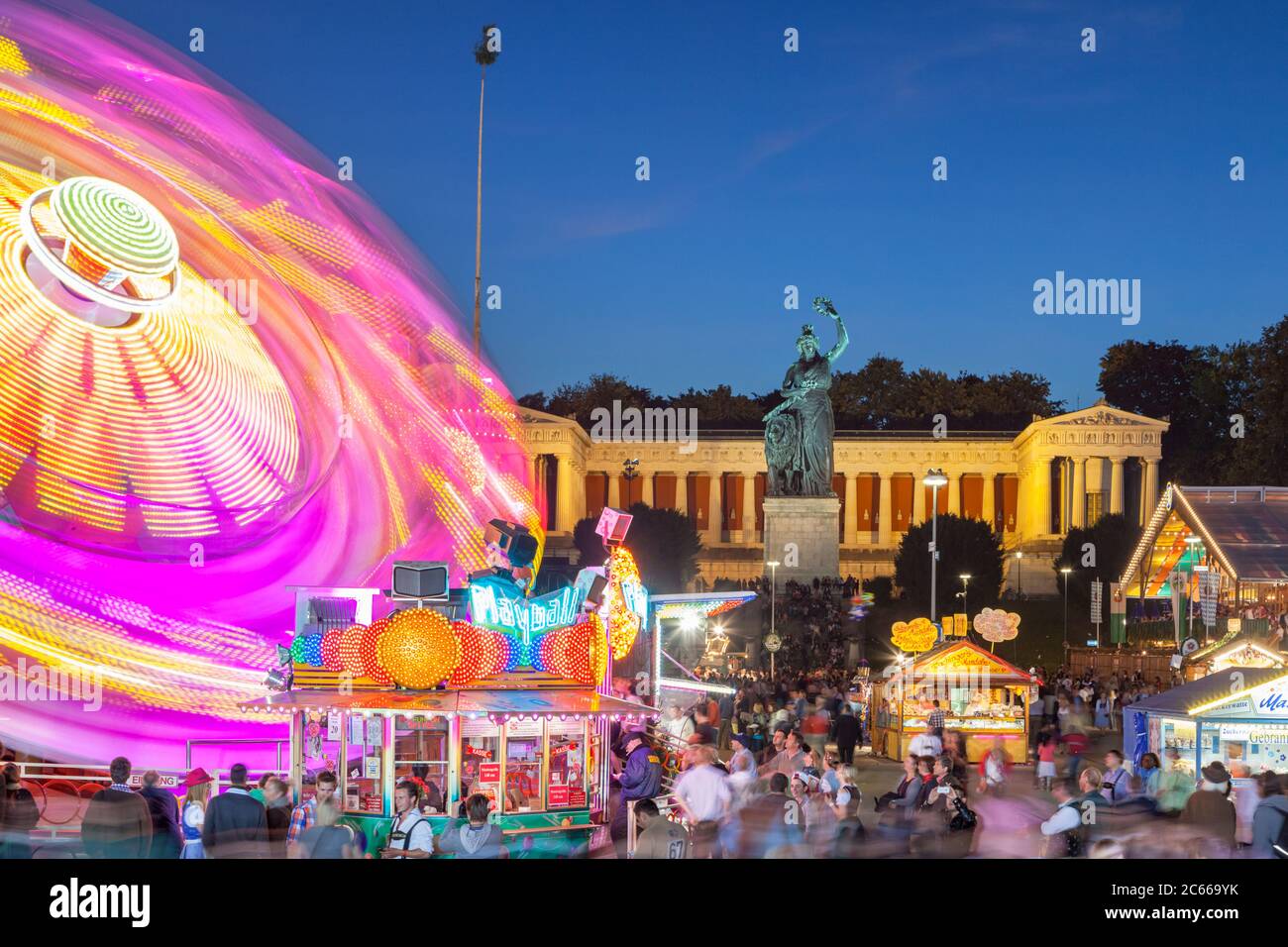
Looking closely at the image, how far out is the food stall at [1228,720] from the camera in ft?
57.4

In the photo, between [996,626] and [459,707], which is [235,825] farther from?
[996,626]

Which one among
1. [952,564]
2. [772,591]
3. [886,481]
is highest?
[886,481]

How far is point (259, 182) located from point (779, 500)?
36720 mm

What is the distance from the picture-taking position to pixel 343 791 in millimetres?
14000

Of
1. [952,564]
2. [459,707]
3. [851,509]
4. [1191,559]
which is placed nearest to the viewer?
[459,707]

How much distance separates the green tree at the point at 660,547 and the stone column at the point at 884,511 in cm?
3028

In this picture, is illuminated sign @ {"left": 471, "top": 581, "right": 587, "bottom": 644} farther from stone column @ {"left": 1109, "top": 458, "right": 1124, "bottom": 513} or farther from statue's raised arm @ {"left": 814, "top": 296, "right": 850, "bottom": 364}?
stone column @ {"left": 1109, "top": 458, "right": 1124, "bottom": 513}

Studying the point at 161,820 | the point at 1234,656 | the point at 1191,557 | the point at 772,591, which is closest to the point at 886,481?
the point at 772,591

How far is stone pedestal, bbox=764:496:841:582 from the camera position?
52000 mm

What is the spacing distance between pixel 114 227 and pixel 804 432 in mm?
40124

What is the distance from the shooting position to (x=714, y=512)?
111 metres

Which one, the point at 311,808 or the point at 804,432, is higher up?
the point at 804,432

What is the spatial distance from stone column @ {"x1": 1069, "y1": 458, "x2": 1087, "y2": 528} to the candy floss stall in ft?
304
